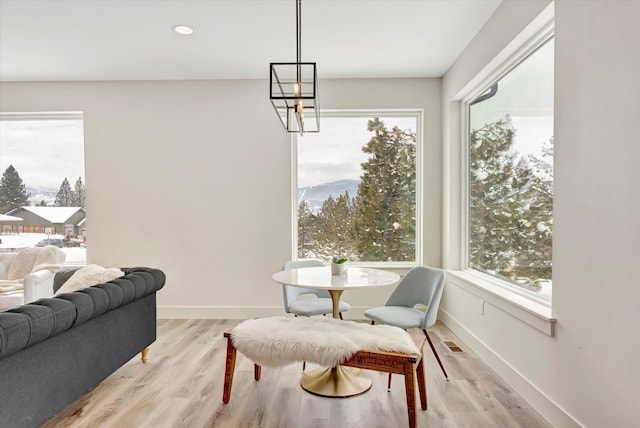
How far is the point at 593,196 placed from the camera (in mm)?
1881

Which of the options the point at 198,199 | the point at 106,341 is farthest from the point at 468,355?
the point at 198,199

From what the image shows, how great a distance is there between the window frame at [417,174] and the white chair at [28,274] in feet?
7.49

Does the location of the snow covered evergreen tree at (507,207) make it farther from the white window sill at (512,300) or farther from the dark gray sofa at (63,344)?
the dark gray sofa at (63,344)

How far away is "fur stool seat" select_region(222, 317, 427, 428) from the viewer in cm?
207

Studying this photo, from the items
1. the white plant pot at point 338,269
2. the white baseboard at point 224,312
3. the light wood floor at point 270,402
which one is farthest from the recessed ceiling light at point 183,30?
the white baseboard at point 224,312

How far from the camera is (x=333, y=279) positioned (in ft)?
8.88

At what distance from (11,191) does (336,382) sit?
4.49m

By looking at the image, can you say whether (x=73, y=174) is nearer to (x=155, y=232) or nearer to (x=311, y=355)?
(x=155, y=232)

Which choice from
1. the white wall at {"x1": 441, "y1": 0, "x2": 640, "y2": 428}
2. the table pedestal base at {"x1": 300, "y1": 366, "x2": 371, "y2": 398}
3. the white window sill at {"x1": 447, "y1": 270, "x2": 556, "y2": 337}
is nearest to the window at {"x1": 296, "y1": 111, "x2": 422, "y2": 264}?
the white window sill at {"x1": 447, "y1": 270, "x2": 556, "y2": 337}

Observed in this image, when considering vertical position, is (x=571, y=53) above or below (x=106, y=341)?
above

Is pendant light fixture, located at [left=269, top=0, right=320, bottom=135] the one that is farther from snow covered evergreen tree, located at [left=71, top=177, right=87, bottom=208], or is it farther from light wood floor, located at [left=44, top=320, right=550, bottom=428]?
snow covered evergreen tree, located at [left=71, top=177, right=87, bottom=208]

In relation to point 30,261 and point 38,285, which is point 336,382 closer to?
point 38,285

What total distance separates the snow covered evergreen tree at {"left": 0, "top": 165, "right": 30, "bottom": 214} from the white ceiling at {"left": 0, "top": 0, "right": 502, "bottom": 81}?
1.09 meters

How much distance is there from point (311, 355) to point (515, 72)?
8.10 ft
